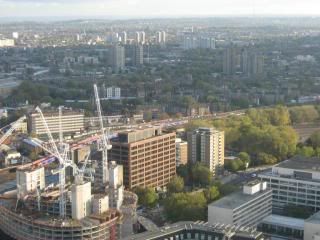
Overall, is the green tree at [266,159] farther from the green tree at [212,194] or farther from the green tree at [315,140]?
the green tree at [212,194]

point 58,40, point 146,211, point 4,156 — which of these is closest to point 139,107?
point 4,156

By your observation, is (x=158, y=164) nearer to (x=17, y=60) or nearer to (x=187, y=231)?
(x=187, y=231)

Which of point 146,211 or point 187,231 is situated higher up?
point 187,231

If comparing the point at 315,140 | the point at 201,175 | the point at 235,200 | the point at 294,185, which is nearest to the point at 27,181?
the point at 235,200

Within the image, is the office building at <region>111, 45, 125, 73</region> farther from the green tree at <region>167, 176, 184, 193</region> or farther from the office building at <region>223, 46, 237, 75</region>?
the green tree at <region>167, 176, 184, 193</region>

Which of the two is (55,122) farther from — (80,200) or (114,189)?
(80,200)

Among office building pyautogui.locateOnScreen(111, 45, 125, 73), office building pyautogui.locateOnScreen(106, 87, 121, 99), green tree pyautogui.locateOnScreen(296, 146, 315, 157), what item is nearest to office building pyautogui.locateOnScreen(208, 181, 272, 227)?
green tree pyautogui.locateOnScreen(296, 146, 315, 157)
